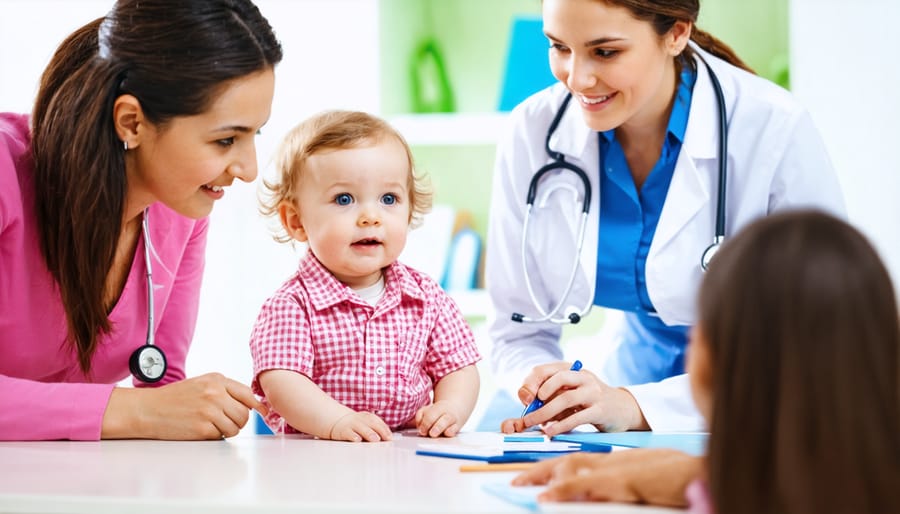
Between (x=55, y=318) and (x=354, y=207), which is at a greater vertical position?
(x=354, y=207)

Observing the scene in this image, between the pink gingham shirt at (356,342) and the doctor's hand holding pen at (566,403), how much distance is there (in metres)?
0.15

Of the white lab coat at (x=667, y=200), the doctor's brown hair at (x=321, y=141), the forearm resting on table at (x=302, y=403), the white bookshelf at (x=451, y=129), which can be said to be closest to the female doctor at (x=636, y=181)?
the white lab coat at (x=667, y=200)

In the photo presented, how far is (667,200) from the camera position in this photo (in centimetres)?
166

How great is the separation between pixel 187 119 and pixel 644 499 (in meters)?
0.82

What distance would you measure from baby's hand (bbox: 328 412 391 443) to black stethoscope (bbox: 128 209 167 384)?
1.12 ft

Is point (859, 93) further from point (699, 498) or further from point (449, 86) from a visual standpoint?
point (699, 498)

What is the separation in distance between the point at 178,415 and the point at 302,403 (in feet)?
0.51

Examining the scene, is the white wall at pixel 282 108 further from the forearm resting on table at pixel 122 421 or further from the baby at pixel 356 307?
the forearm resting on table at pixel 122 421

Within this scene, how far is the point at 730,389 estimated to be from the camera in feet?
2.28

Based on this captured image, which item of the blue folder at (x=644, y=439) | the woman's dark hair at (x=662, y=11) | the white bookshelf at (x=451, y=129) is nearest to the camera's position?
the blue folder at (x=644, y=439)

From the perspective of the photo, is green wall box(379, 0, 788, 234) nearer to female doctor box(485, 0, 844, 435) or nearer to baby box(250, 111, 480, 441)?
female doctor box(485, 0, 844, 435)

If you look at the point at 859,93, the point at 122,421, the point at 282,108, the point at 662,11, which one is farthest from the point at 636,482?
the point at 282,108

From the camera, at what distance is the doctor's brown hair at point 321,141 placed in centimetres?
143

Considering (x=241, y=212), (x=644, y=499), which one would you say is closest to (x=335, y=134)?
(x=644, y=499)
